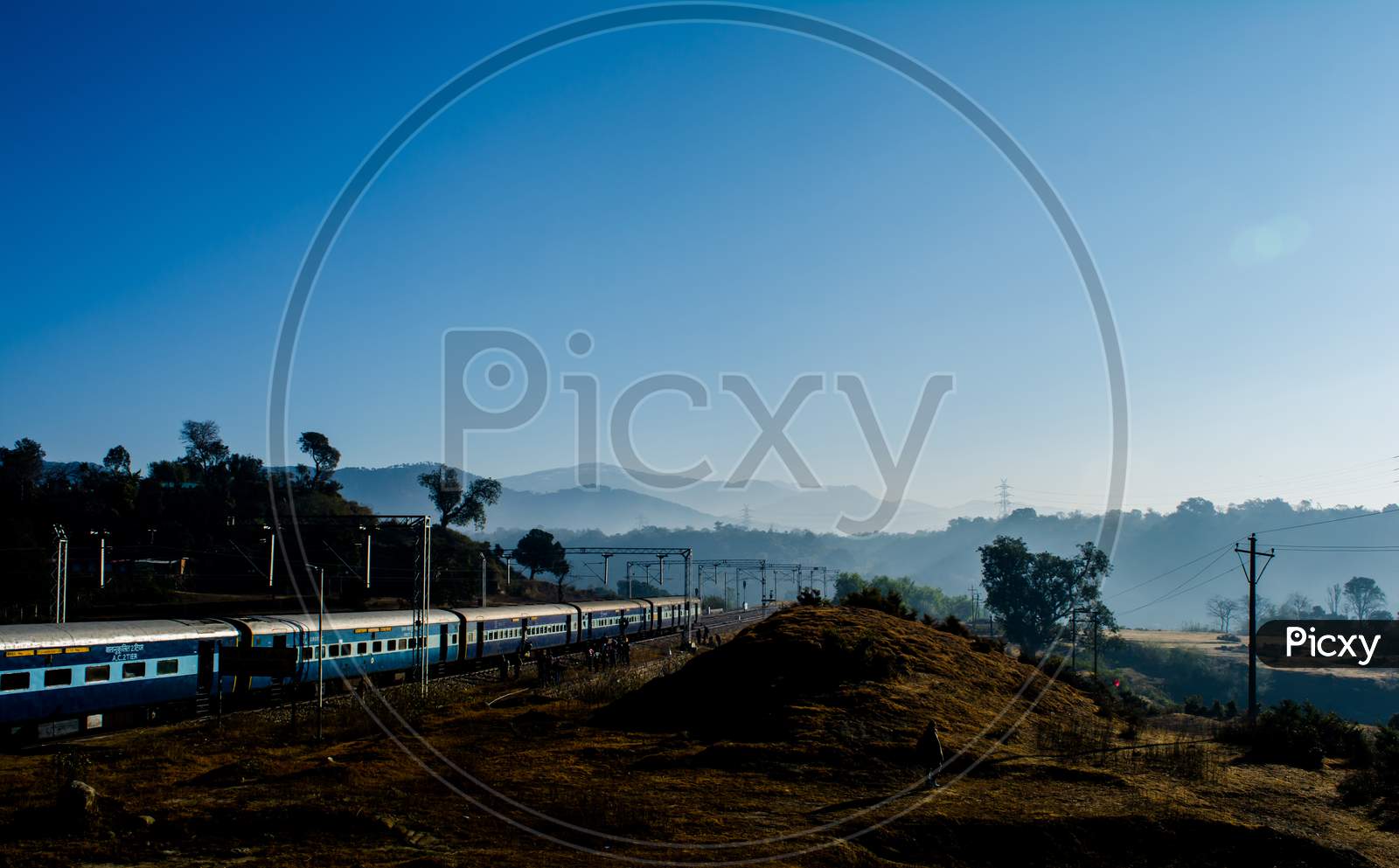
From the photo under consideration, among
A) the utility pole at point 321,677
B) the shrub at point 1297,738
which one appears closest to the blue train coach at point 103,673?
the utility pole at point 321,677

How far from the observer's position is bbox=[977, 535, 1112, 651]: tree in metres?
124

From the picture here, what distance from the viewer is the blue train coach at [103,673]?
2458cm

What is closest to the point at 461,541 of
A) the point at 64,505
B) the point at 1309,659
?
the point at 64,505

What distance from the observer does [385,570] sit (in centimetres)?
9344

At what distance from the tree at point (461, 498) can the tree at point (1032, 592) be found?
66.5 meters

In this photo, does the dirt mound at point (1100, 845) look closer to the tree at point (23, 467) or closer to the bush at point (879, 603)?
the bush at point (879, 603)

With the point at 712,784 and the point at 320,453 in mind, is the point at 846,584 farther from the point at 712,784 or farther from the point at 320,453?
the point at 712,784

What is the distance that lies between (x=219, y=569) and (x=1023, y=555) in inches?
3757

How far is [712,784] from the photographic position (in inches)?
837

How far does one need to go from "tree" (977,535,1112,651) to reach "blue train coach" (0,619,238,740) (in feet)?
351

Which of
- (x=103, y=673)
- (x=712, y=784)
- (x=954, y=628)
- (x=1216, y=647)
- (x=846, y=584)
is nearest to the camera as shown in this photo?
(x=712, y=784)

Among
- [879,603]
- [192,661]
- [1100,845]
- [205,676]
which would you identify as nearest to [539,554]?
[879,603]

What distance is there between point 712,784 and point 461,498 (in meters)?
114

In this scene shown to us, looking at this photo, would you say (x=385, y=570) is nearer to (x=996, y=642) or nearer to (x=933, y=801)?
(x=996, y=642)
